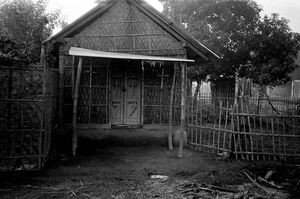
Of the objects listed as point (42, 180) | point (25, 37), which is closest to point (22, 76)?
point (42, 180)

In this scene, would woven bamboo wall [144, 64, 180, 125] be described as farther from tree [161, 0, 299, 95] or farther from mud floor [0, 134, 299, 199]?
tree [161, 0, 299, 95]

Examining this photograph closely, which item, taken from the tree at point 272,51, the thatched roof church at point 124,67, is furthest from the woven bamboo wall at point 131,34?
the tree at point 272,51

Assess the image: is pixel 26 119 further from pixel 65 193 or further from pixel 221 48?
pixel 221 48

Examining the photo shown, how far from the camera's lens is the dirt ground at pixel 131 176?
5703 millimetres

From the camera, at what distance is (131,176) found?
22.7 feet

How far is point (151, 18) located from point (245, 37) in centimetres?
1051

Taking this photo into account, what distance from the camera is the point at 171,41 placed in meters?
10.4

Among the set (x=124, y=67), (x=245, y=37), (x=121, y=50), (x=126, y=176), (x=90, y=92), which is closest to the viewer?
(x=126, y=176)

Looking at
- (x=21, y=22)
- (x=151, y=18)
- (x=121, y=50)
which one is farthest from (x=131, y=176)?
(x=21, y=22)

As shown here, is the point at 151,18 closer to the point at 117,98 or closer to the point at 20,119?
the point at 117,98

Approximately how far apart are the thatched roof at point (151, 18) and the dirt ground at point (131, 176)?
3689 millimetres

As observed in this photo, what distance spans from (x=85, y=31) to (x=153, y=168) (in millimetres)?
5501

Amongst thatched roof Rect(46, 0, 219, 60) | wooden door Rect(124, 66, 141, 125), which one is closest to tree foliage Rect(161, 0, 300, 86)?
thatched roof Rect(46, 0, 219, 60)

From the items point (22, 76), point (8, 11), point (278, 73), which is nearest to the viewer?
point (22, 76)
